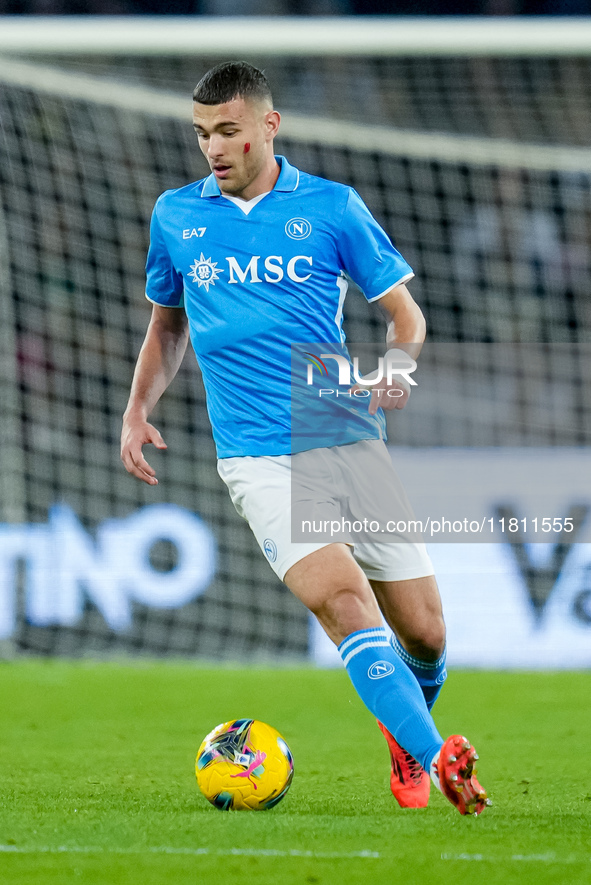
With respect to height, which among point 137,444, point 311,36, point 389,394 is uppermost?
point 311,36

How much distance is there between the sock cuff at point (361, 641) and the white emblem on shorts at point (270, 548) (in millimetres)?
306

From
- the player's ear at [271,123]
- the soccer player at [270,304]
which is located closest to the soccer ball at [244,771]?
the soccer player at [270,304]

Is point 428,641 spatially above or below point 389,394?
below

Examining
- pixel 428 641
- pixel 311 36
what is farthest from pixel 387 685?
pixel 311 36

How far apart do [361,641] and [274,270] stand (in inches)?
42.8

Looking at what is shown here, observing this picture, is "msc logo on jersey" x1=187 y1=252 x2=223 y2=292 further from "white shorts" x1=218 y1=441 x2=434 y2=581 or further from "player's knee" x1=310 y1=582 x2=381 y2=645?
"player's knee" x1=310 y1=582 x2=381 y2=645

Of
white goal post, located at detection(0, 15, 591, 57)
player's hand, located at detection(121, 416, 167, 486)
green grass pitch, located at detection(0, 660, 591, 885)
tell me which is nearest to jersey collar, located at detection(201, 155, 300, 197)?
player's hand, located at detection(121, 416, 167, 486)

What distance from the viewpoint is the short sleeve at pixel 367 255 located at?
369cm

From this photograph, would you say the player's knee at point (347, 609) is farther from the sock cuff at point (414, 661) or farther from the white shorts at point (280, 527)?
the sock cuff at point (414, 661)

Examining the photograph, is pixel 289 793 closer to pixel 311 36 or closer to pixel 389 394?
pixel 389 394

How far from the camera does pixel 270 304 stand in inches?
146

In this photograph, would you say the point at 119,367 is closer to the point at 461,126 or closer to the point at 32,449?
the point at 32,449

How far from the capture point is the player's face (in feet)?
12.0

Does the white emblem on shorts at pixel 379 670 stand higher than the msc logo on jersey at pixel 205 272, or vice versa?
the msc logo on jersey at pixel 205 272
